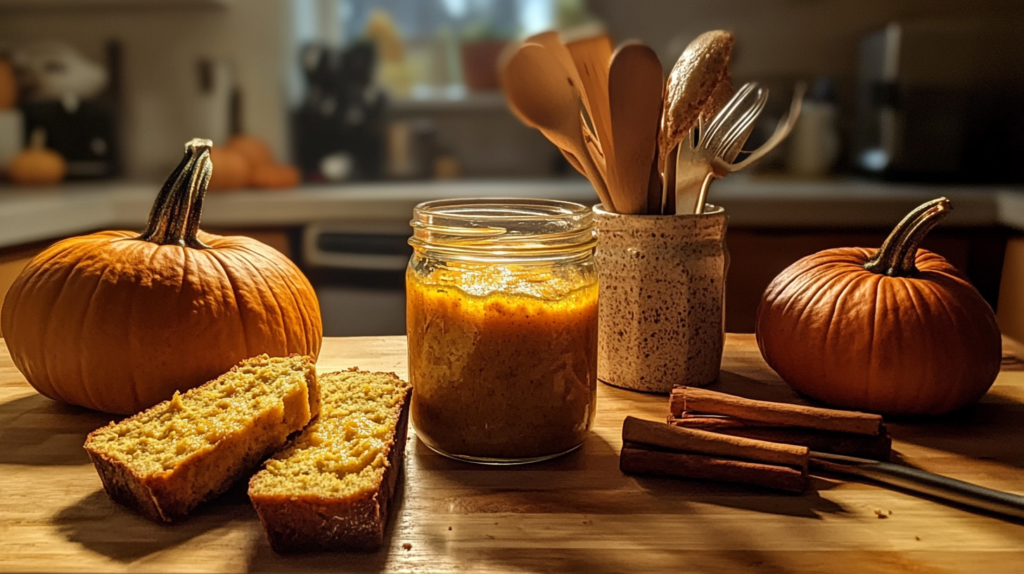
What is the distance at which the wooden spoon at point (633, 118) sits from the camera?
78 cm

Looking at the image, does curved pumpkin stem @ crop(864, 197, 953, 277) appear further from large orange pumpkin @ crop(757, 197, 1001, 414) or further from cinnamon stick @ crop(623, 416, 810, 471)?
cinnamon stick @ crop(623, 416, 810, 471)

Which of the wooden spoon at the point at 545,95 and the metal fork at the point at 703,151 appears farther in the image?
the metal fork at the point at 703,151

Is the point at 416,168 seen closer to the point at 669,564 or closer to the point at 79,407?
the point at 79,407

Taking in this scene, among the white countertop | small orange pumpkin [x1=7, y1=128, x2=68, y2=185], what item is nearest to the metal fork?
the white countertop

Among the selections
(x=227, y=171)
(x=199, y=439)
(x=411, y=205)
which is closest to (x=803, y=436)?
(x=199, y=439)

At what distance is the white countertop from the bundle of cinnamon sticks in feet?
4.43

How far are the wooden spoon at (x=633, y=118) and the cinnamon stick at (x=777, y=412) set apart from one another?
24 cm

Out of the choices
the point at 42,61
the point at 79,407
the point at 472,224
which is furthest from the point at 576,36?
the point at 42,61

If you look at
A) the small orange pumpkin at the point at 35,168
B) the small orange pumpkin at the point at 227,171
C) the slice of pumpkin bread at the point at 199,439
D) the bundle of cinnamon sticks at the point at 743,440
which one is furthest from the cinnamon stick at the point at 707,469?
the small orange pumpkin at the point at 35,168

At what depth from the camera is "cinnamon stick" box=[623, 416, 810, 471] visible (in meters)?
0.70

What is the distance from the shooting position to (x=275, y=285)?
2.96 ft

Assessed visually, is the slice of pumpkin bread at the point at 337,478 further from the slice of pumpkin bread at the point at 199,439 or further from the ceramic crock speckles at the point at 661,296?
the ceramic crock speckles at the point at 661,296

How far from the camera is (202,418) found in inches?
27.9

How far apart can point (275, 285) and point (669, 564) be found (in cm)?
54
